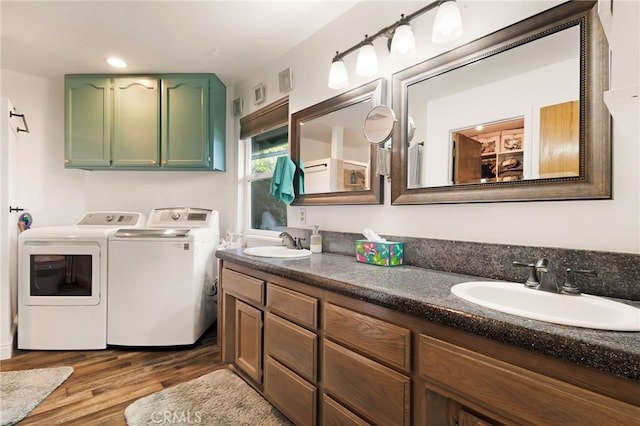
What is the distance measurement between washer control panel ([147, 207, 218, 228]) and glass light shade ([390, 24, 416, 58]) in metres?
2.07

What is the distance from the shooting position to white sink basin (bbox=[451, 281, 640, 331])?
0.70 meters

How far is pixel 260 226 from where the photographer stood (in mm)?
2902

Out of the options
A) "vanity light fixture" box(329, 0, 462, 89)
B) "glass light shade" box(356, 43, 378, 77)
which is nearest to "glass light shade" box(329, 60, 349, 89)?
"vanity light fixture" box(329, 0, 462, 89)

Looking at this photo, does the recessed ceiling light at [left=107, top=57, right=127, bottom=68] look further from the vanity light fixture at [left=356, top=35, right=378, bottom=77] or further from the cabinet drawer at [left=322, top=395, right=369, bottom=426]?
the cabinet drawer at [left=322, top=395, right=369, bottom=426]

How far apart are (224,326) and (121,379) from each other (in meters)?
0.73

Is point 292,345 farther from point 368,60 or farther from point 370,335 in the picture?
point 368,60

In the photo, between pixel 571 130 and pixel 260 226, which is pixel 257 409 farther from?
pixel 571 130

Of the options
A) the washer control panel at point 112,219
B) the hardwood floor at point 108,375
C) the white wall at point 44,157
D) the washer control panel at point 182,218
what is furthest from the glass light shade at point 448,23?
the white wall at point 44,157

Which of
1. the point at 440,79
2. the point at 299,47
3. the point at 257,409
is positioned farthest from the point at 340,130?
the point at 257,409

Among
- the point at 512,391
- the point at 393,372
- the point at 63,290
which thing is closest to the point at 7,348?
the point at 63,290

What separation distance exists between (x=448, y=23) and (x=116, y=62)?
271 centimetres

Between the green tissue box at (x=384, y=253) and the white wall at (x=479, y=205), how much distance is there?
0.13m

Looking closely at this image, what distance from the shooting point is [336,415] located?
116 centimetres

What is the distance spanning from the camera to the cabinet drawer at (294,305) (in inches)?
49.8
